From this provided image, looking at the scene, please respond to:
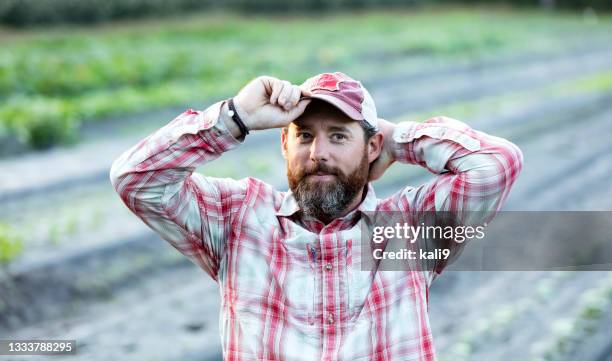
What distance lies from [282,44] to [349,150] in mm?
16719

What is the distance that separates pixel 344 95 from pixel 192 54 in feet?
44.7

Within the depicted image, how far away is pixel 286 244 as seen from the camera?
2.78 m

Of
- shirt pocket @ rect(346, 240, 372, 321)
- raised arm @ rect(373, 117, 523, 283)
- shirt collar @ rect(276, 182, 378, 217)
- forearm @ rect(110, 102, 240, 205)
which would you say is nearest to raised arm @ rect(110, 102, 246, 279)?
forearm @ rect(110, 102, 240, 205)

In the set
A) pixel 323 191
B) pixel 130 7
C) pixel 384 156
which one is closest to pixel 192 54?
pixel 130 7

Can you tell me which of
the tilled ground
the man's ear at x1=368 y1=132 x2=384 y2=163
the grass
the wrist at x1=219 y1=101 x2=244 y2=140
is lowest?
the tilled ground

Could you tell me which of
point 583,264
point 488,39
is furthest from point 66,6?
point 583,264

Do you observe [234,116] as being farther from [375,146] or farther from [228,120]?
[375,146]

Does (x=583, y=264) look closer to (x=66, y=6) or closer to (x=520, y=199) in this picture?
(x=520, y=199)

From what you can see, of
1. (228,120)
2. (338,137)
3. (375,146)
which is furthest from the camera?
(375,146)

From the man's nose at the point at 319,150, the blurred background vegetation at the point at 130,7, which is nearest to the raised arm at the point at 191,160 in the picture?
the man's nose at the point at 319,150

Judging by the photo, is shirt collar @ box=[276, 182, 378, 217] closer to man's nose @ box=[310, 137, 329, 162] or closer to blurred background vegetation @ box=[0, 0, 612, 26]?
man's nose @ box=[310, 137, 329, 162]

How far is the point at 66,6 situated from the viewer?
20672mm

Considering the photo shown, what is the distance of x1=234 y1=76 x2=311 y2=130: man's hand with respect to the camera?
8.94 feet

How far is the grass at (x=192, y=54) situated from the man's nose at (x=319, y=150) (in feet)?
25.0
